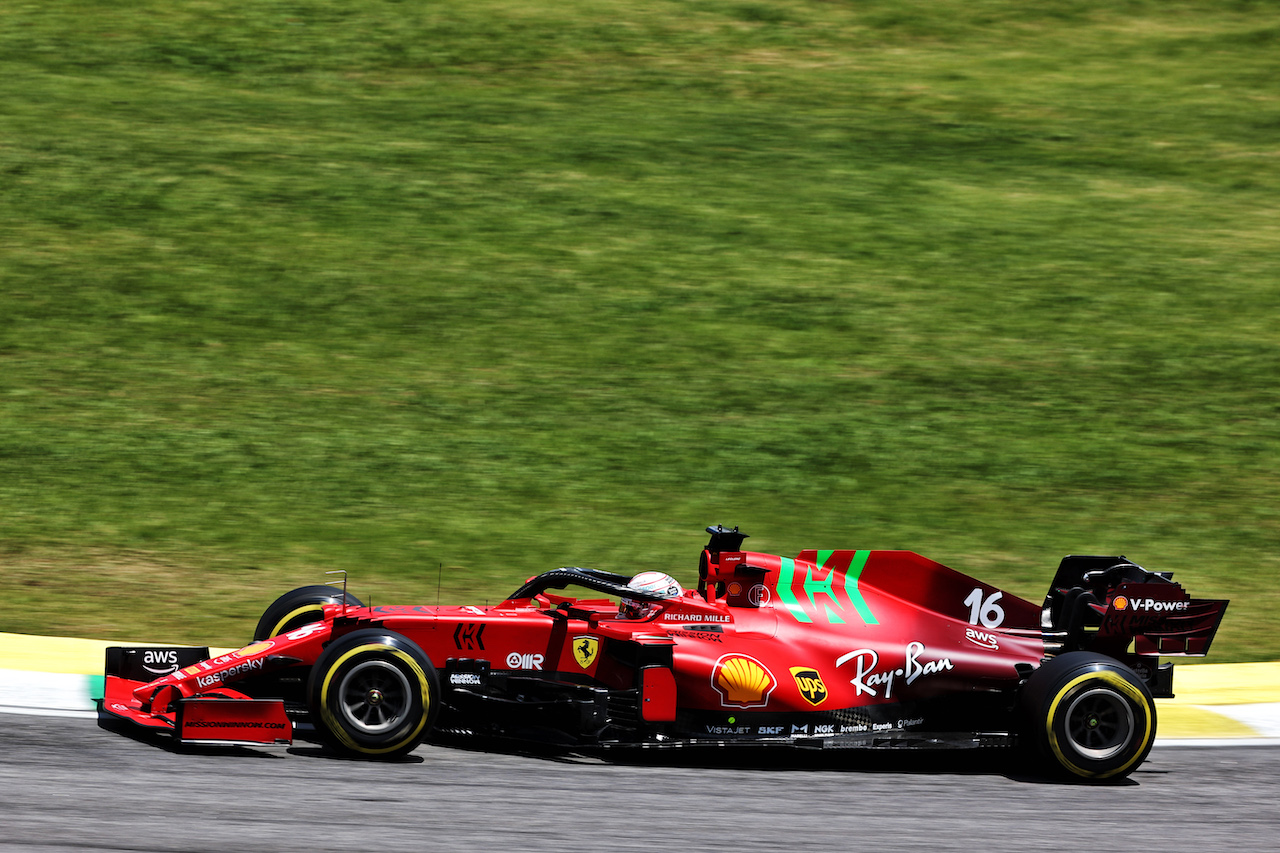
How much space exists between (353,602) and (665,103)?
17.8 m

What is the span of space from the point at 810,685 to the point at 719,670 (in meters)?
0.46

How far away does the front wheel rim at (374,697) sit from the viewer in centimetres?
673

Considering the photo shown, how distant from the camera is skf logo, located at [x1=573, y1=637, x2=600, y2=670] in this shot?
7281 millimetres

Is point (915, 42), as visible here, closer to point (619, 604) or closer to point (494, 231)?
point (494, 231)

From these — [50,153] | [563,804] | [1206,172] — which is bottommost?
[563,804]

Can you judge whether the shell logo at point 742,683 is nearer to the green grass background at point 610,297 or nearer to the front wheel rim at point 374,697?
the front wheel rim at point 374,697

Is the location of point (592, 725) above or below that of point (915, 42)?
below

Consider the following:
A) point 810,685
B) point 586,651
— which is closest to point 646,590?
point 586,651

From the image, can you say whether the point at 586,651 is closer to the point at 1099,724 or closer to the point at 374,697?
the point at 374,697

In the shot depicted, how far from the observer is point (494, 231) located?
63.3ft

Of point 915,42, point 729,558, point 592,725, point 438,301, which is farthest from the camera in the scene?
point 915,42

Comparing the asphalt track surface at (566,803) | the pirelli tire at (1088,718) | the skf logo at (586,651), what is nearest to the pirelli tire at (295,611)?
the asphalt track surface at (566,803)

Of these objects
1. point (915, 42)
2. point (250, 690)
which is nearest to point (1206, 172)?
point (915, 42)

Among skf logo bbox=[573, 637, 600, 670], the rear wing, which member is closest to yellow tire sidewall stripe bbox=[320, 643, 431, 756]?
skf logo bbox=[573, 637, 600, 670]
